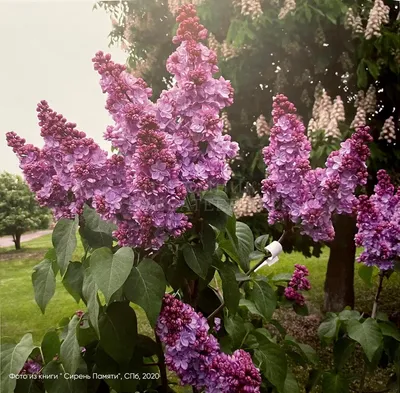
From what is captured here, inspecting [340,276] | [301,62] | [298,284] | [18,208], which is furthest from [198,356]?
[340,276]

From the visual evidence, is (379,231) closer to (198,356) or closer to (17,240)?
(198,356)

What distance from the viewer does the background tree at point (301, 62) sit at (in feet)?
6.27

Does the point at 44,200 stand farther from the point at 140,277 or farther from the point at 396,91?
the point at 396,91

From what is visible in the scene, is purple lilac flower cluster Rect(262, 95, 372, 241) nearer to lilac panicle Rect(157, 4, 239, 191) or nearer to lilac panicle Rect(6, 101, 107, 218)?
lilac panicle Rect(157, 4, 239, 191)

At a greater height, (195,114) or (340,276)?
(195,114)

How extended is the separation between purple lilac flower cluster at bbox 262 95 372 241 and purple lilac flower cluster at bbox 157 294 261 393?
292 millimetres

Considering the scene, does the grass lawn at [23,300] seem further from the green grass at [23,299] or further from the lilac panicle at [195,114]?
the lilac panicle at [195,114]

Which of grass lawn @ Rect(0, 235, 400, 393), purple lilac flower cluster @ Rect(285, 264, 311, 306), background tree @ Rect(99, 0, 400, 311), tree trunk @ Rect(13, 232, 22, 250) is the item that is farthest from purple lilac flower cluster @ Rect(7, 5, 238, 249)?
tree trunk @ Rect(13, 232, 22, 250)

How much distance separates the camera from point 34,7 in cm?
149

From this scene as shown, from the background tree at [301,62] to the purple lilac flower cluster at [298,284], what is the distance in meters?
0.64

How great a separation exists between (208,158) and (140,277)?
20 cm

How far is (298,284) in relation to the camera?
1.32 meters

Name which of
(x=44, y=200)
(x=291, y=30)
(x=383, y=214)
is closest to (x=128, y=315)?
(x=44, y=200)

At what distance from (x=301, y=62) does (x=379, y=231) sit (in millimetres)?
1482
